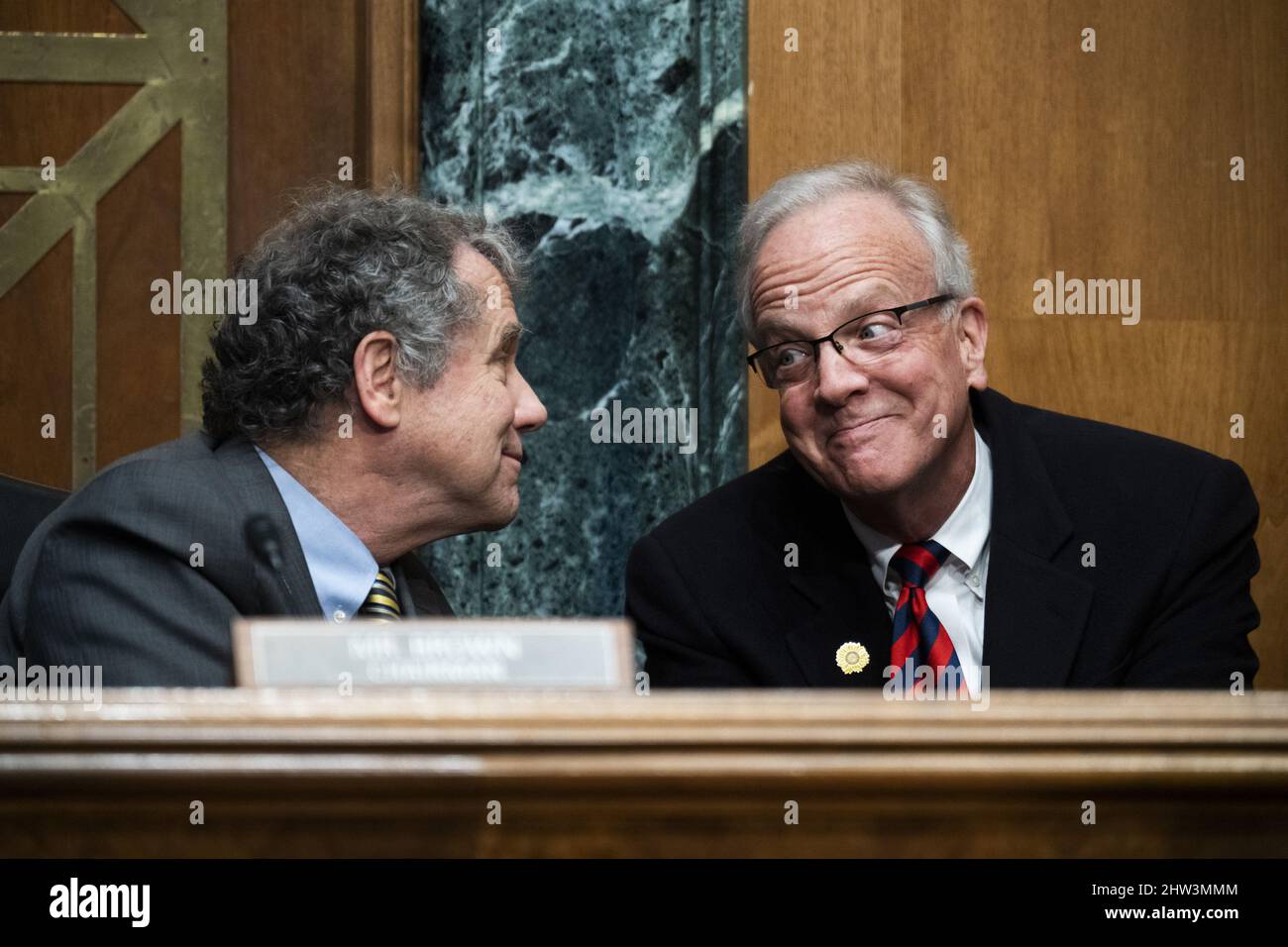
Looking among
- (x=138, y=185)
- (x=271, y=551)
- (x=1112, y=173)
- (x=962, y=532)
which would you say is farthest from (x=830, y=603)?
(x=138, y=185)

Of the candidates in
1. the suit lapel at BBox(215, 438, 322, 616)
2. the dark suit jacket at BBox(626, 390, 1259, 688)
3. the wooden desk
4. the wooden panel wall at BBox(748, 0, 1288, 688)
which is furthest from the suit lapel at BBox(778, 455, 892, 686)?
the wooden desk

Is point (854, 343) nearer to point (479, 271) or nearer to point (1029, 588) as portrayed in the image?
point (1029, 588)

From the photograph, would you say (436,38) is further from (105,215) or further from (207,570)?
(207,570)

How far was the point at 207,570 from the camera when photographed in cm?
140

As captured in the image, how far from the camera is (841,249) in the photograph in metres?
1.84

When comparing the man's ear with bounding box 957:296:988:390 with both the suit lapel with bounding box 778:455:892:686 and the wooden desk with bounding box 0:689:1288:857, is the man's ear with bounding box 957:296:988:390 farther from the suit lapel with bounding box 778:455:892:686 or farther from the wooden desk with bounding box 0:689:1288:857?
the wooden desk with bounding box 0:689:1288:857

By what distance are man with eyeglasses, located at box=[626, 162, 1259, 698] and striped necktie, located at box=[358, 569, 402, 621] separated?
369 mm

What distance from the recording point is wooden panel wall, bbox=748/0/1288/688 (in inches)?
99.8

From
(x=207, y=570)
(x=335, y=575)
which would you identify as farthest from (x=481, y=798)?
(x=335, y=575)

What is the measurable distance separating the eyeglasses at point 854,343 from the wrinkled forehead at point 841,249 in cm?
6

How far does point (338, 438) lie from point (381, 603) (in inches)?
8.3

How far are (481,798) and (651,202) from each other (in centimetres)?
189

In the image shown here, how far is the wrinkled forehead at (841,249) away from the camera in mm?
1839

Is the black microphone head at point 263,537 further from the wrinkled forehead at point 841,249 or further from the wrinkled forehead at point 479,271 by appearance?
the wrinkled forehead at point 841,249
